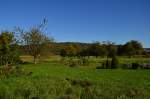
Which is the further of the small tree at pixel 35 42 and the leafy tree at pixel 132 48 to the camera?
the leafy tree at pixel 132 48

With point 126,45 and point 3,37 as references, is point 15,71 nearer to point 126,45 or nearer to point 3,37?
point 3,37

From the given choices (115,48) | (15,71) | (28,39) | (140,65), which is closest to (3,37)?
(28,39)

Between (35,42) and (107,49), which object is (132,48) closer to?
(107,49)

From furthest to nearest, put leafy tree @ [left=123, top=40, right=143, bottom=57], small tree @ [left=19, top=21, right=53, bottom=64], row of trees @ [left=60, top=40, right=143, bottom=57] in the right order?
1. leafy tree @ [left=123, top=40, right=143, bottom=57]
2. row of trees @ [left=60, top=40, right=143, bottom=57]
3. small tree @ [left=19, top=21, right=53, bottom=64]

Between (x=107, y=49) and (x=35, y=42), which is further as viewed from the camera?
(x=107, y=49)

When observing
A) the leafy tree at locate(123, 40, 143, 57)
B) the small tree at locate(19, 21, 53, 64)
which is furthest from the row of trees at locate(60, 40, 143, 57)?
the small tree at locate(19, 21, 53, 64)

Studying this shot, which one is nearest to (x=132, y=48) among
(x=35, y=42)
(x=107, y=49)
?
(x=107, y=49)

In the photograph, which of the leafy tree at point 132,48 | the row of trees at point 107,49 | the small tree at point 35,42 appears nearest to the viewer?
the small tree at point 35,42

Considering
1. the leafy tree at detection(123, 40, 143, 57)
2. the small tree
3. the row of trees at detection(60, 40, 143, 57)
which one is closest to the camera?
the small tree

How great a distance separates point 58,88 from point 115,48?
106 meters

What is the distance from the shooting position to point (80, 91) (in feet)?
51.8

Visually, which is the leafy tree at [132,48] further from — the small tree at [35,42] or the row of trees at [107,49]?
the small tree at [35,42]

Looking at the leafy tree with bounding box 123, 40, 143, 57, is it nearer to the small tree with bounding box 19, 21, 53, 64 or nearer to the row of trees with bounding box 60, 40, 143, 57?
the row of trees with bounding box 60, 40, 143, 57

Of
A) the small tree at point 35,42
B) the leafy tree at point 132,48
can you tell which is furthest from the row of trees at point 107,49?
the small tree at point 35,42
